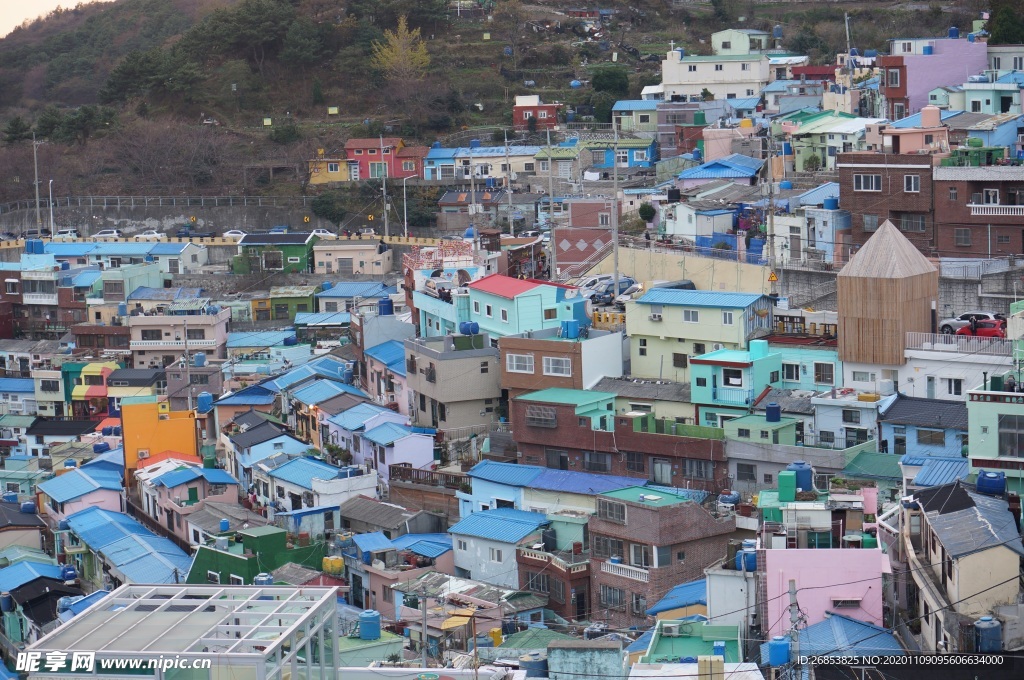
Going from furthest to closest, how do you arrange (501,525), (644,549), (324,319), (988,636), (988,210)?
(324,319)
(988,210)
(501,525)
(644,549)
(988,636)

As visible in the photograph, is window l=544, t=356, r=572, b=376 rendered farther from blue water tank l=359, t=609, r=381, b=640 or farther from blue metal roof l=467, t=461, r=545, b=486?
blue water tank l=359, t=609, r=381, b=640

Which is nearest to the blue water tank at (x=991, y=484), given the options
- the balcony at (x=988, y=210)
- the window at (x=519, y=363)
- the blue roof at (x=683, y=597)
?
the blue roof at (x=683, y=597)

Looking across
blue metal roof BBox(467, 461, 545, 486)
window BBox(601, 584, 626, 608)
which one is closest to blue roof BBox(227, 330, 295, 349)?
blue metal roof BBox(467, 461, 545, 486)

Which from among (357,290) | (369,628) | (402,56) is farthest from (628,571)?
(402,56)

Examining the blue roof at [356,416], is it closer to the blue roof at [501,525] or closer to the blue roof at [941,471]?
the blue roof at [501,525]

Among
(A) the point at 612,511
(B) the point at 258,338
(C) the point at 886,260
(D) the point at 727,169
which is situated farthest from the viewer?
(B) the point at 258,338

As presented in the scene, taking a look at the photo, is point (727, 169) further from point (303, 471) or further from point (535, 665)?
point (535, 665)
